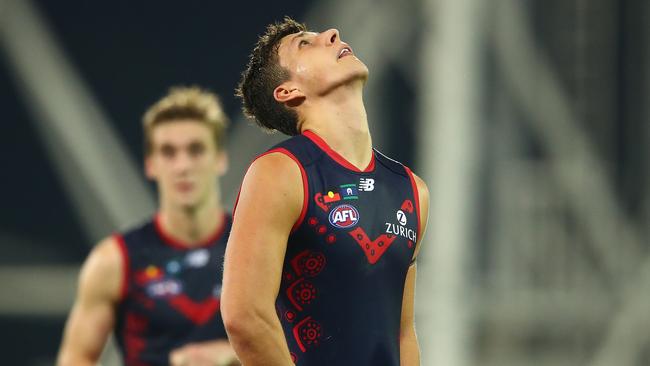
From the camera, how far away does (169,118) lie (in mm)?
5973

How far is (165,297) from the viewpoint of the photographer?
570cm

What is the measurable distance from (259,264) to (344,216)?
11.3 inches

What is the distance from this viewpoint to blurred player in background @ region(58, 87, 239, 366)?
560 centimetres

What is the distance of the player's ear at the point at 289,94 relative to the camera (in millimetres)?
3467

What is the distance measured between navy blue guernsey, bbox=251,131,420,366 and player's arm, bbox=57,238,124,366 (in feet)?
8.00

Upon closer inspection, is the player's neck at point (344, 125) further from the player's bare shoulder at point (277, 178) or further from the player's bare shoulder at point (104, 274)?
the player's bare shoulder at point (104, 274)

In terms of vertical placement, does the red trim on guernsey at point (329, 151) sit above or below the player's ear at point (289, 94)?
below

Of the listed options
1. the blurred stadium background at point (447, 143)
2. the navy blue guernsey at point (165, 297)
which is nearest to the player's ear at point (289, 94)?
the navy blue guernsey at point (165, 297)

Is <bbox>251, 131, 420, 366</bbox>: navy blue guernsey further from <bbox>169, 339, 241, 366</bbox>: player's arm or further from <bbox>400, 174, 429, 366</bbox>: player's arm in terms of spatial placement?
<bbox>169, 339, 241, 366</bbox>: player's arm

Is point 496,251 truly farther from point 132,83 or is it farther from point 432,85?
point 132,83

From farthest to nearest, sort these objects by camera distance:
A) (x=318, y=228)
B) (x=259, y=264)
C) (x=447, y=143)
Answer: (x=447, y=143)
(x=318, y=228)
(x=259, y=264)

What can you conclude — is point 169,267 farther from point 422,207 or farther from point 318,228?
point 318,228

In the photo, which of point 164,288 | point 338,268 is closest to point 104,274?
point 164,288

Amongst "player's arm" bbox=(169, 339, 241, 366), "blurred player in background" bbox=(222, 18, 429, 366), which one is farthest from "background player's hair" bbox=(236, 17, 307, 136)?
"player's arm" bbox=(169, 339, 241, 366)
